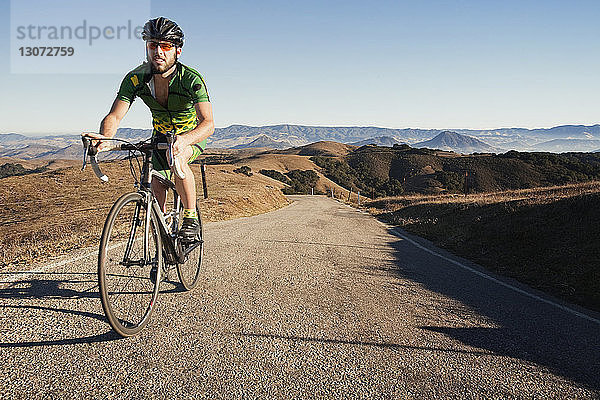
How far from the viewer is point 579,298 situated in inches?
215

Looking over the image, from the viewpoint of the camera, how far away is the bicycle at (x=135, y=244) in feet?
9.37

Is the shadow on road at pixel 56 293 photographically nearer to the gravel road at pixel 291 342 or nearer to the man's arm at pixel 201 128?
the gravel road at pixel 291 342

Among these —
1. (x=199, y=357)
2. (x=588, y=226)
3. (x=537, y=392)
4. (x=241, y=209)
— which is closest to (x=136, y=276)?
(x=199, y=357)

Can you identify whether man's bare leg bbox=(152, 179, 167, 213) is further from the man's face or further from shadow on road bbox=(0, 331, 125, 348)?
shadow on road bbox=(0, 331, 125, 348)

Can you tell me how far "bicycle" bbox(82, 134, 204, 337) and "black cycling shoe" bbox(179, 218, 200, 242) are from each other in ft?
0.44

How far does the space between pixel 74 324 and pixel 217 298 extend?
1.34 metres

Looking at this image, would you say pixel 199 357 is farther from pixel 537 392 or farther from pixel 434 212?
pixel 434 212

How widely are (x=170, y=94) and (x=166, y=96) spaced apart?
0.21ft

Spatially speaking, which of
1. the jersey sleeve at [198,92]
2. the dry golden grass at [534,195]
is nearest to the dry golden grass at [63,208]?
the jersey sleeve at [198,92]

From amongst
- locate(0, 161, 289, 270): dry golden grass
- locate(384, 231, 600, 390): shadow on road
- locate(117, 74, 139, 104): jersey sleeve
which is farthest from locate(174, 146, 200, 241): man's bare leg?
locate(0, 161, 289, 270): dry golden grass

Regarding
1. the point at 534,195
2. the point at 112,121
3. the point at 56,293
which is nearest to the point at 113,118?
the point at 112,121

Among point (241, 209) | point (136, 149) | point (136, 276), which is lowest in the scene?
point (241, 209)

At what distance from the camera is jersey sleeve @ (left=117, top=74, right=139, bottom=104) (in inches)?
136

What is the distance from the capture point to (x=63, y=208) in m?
17.2
